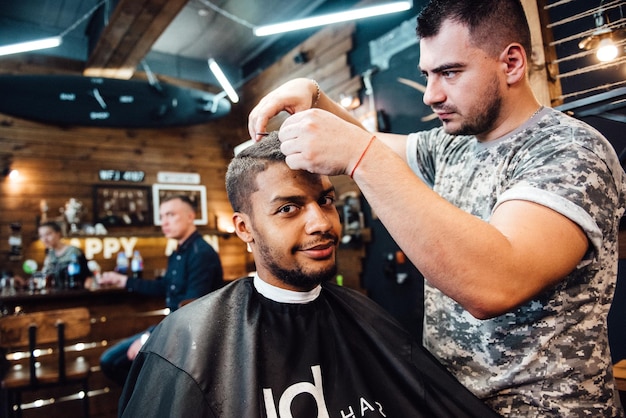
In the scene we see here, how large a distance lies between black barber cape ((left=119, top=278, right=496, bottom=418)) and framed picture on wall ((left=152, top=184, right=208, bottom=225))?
5.16 metres

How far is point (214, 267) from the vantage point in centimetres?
323

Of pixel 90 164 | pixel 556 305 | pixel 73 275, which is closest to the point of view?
pixel 556 305

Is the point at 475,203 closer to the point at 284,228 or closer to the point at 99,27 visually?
the point at 284,228

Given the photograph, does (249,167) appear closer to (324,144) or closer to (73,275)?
(324,144)

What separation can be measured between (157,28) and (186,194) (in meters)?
2.73

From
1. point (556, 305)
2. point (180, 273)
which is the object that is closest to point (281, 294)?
point (556, 305)

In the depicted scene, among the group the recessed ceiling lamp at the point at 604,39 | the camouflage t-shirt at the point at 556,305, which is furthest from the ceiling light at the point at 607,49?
the camouflage t-shirt at the point at 556,305

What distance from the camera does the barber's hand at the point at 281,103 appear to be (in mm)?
1242

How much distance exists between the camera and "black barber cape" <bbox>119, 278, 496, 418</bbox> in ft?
3.54

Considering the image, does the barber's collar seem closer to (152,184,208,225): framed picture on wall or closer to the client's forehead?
the client's forehead

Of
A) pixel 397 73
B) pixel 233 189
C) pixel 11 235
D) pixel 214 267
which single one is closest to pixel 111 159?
pixel 11 235

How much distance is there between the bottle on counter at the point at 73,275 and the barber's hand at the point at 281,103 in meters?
3.74

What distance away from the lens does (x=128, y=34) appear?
4.45 metres

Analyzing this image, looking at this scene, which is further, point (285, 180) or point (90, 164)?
point (90, 164)
